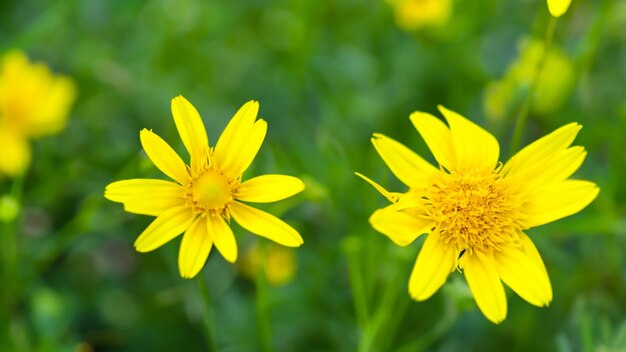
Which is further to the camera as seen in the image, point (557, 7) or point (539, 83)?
point (539, 83)

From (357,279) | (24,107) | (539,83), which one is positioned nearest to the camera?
(357,279)

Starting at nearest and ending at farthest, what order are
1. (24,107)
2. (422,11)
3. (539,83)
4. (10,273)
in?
(10,273) → (539,83) → (24,107) → (422,11)

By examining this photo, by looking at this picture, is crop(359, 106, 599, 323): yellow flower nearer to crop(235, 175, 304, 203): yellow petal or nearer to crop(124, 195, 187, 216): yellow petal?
crop(235, 175, 304, 203): yellow petal

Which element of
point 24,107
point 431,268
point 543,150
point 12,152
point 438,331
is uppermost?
point 24,107

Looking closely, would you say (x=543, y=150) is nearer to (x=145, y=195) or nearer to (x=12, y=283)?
(x=145, y=195)

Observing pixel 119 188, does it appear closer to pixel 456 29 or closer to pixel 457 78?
pixel 457 78

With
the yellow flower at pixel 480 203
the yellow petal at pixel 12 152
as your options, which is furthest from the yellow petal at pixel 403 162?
the yellow petal at pixel 12 152

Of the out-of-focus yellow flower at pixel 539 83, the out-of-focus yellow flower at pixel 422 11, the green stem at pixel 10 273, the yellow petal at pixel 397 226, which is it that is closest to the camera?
the yellow petal at pixel 397 226

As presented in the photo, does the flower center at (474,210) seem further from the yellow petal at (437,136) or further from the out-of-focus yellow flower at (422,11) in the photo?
the out-of-focus yellow flower at (422,11)

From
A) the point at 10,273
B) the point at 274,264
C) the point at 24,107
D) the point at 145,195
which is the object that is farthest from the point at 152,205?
the point at 24,107
